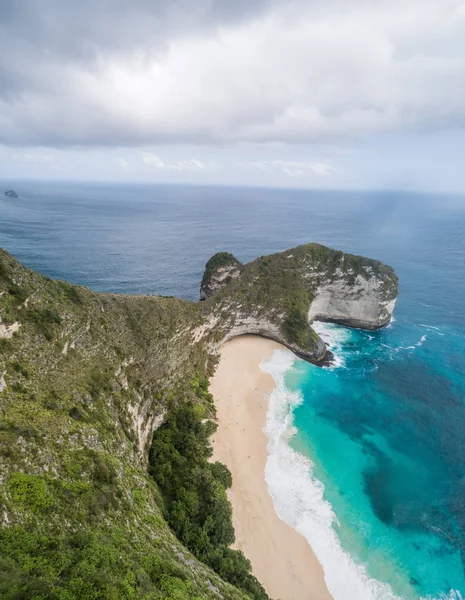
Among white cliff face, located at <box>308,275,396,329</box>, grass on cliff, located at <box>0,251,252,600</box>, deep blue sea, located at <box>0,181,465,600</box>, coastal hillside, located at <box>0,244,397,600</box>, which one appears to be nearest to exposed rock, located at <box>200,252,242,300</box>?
deep blue sea, located at <box>0,181,465,600</box>

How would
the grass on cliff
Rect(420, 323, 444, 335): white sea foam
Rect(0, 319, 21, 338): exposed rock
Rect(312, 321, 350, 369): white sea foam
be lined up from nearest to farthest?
the grass on cliff < Rect(0, 319, 21, 338): exposed rock < Rect(312, 321, 350, 369): white sea foam < Rect(420, 323, 444, 335): white sea foam

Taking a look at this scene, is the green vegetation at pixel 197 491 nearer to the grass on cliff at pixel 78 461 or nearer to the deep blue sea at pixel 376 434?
the grass on cliff at pixel 78 461

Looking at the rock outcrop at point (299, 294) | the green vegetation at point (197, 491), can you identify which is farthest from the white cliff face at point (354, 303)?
the green vegetation at point (197, 491)

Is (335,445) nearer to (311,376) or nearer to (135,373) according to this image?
(311,376)

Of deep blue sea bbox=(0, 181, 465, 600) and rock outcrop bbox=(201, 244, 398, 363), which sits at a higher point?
rock outcrop bbox=(201, 244, 398, 363)

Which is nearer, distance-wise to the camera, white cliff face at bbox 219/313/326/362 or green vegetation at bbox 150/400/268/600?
green vegetation at bbox 150/400/268/600

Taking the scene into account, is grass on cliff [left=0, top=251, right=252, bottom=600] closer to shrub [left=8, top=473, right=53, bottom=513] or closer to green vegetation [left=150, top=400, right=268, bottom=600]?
shrub [left=8, top=473, right=53, bottom=513]

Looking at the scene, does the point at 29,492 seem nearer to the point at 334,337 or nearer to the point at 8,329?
the point at 8,329
